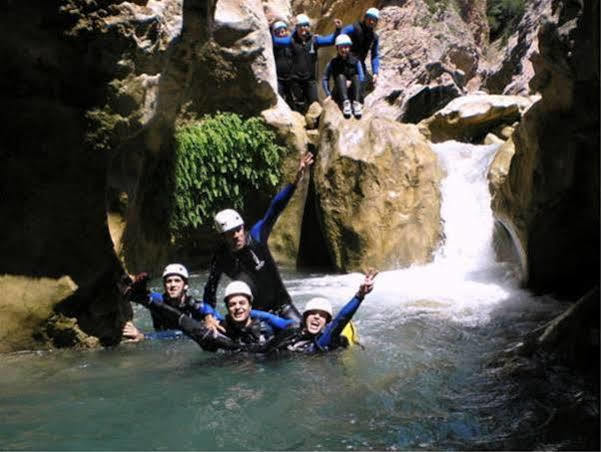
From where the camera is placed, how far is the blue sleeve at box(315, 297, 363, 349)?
600cm

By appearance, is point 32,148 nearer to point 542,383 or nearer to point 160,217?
point 542,383

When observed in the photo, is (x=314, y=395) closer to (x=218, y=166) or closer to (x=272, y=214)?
(x=272, y=214)

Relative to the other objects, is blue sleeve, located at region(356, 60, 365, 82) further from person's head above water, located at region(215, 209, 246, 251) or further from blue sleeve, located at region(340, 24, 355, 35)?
person's head above water, located at region(215, 209, 246, 251)

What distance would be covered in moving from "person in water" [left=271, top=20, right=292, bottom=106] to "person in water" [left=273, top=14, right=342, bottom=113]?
0.06 meters

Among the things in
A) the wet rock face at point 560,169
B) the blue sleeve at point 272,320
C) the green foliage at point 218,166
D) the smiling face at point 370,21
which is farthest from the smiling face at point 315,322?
the smiling face at point 370,21

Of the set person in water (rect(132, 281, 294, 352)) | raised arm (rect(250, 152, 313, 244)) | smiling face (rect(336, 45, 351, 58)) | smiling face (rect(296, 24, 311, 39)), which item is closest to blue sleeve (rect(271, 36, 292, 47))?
smiling face (rect(296, 24, 311, 39))

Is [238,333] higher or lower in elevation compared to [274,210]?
lower

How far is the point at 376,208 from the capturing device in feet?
38.2

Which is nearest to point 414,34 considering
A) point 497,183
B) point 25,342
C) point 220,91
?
point 220,91

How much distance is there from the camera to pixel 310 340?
6336 mm

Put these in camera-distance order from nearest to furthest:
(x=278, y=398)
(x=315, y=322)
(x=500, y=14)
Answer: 1. (x=278, y=398)
2. (x=315, y=322)
3. (x=500, y=14)

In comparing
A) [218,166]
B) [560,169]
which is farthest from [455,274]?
[218,166]

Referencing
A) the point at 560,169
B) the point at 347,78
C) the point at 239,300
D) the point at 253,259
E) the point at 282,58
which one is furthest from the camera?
the point at 282,58

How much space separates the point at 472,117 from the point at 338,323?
10939mm
